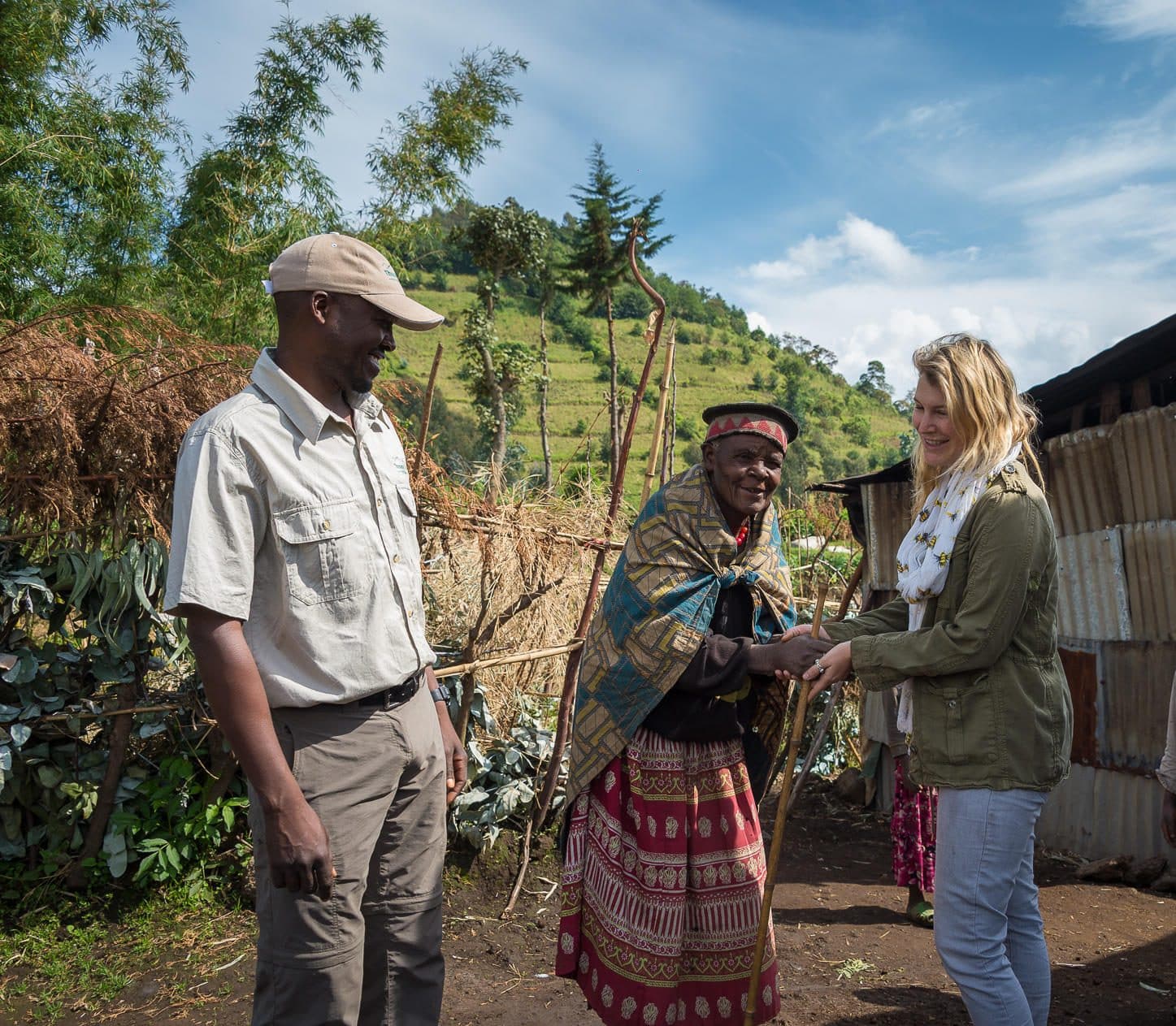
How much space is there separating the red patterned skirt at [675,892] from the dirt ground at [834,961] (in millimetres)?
889

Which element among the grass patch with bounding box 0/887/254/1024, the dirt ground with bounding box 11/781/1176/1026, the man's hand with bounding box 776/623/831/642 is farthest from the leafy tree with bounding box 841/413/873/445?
the man's hand with bounding box 776/623/831/642

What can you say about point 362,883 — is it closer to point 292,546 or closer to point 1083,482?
point 292,546

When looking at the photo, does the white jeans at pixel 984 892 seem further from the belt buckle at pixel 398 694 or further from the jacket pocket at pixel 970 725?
the belt buckle at pixel 398 694

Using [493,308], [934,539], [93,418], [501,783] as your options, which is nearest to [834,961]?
[501,783]

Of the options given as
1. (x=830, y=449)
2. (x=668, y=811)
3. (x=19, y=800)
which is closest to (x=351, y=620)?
(x=668, y=811)

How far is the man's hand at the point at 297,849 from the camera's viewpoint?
1.81 m

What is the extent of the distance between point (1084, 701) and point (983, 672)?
12.5ft

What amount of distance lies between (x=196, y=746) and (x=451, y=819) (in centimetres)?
125

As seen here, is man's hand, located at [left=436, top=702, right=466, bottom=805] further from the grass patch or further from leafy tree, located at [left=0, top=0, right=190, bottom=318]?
leafy tree, located at [left=0, top=0, right=190, bottom=318]

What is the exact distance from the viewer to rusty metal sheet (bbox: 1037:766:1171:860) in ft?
16.9

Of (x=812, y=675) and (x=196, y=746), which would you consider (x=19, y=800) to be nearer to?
(x=196, y=746)

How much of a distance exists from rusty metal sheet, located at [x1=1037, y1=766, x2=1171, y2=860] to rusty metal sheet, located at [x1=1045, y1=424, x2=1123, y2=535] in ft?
4.72

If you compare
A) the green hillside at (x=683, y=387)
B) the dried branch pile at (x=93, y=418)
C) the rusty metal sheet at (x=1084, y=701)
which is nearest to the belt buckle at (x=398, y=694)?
the dried branch pile at (x=93, y=418)

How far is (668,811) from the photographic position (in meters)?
2.71
